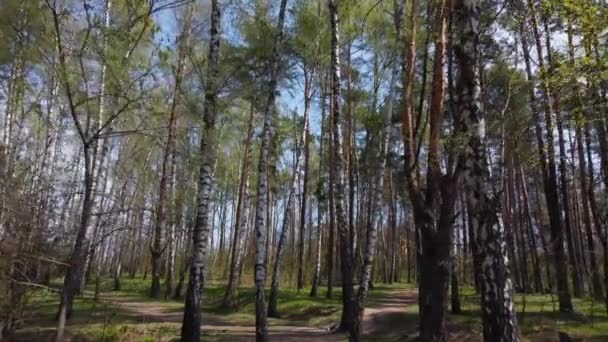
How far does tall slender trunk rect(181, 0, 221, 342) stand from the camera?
1050cm

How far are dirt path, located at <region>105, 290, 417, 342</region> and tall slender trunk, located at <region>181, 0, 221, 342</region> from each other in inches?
90.6

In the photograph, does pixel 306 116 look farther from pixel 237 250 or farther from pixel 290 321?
pixel 290 321

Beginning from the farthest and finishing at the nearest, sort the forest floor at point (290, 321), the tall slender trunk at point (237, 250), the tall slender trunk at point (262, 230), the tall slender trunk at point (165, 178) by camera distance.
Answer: the tall slender trunk at point (237, 250), the tall slender trunk at point (165, 178), the forest floor at point (290, 321), the tall slender trunk at point (262, 230)

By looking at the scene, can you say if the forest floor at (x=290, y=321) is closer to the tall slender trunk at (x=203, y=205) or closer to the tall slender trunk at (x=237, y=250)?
the tall slender trunk at (x=237, y=250)

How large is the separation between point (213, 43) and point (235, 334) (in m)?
7.48

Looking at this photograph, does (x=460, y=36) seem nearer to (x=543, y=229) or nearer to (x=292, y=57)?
(x=292, y=57)

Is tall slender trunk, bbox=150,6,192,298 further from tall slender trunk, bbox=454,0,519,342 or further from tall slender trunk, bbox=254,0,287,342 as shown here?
tall slender trunk, bbox=454,0,519,342

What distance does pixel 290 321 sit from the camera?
1700 cm

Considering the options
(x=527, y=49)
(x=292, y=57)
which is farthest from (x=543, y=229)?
(x=292, y=57)

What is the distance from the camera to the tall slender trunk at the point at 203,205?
1050 cm

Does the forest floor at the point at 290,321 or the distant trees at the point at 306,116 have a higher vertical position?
the distant trees at the point at 306,116

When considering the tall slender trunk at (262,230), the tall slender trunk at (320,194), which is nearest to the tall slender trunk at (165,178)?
the tall slender trunk at (262,230)

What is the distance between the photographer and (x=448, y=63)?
40.4ft

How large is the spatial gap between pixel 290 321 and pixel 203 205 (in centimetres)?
757
